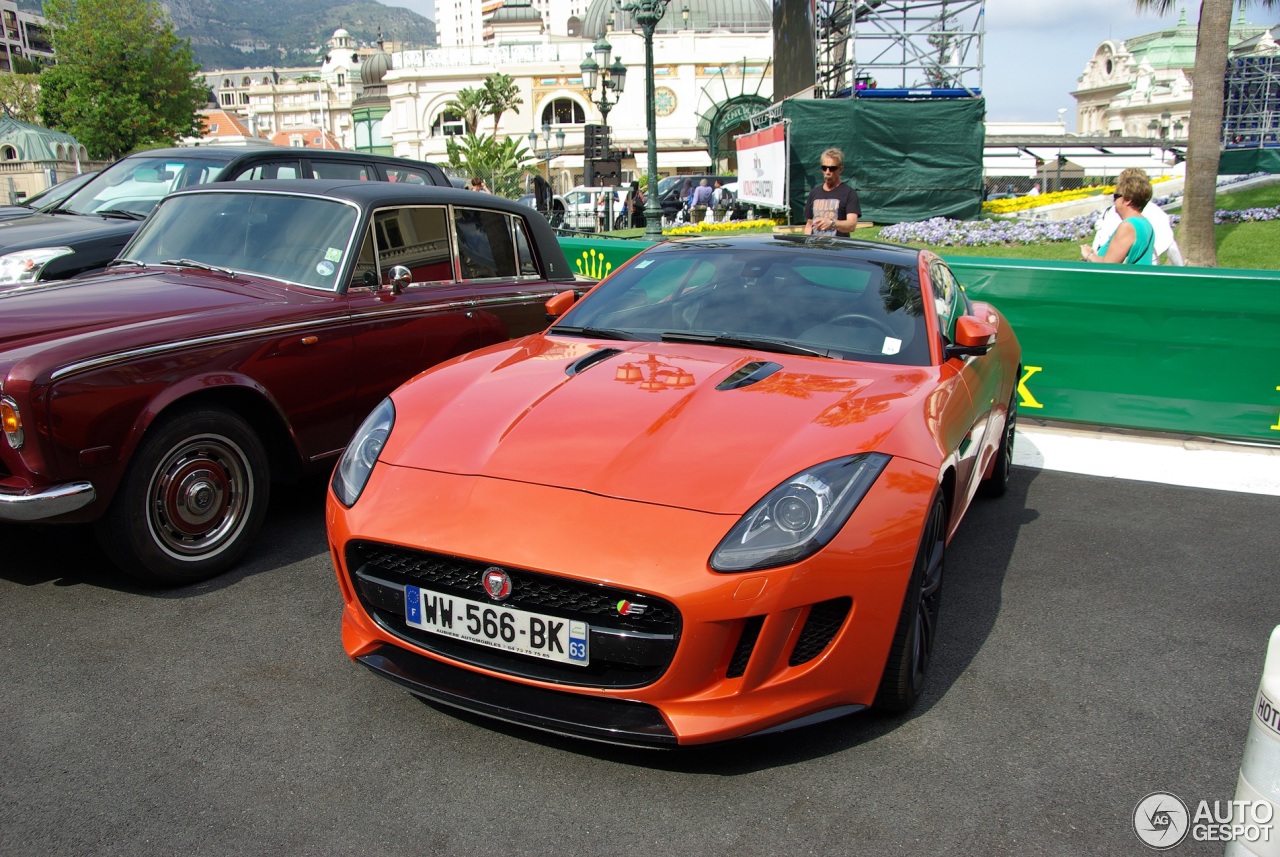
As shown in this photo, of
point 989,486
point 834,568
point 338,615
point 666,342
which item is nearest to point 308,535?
point 338,615

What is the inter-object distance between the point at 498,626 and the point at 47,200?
8.67 meters

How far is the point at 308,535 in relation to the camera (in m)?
4.76

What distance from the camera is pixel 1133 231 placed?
294 inches

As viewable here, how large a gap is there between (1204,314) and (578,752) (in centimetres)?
578

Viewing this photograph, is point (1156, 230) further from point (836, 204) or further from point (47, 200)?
point (47, 200)

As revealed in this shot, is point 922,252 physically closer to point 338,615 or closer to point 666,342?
point 666,342

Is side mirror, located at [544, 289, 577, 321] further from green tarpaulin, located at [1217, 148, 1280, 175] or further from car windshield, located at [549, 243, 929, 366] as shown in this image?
green tarpaulin, located at [1217, 148, 1280, 175]

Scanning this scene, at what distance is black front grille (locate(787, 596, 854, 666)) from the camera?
2.72 metres

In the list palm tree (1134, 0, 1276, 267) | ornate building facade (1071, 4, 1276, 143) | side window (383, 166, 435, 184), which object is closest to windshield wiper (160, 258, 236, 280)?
side window (383, 166, 435, 184)

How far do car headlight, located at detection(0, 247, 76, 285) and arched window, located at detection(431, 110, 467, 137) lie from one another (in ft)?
288

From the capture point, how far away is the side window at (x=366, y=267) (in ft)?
16.4

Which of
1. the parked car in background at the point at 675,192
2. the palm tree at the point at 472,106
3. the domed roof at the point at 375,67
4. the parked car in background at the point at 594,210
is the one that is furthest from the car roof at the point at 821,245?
the domed roof at the point at 375,67

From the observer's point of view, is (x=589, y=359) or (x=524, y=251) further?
(x=524, y=251)

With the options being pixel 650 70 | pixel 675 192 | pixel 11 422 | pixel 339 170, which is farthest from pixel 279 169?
pixel 675 192
